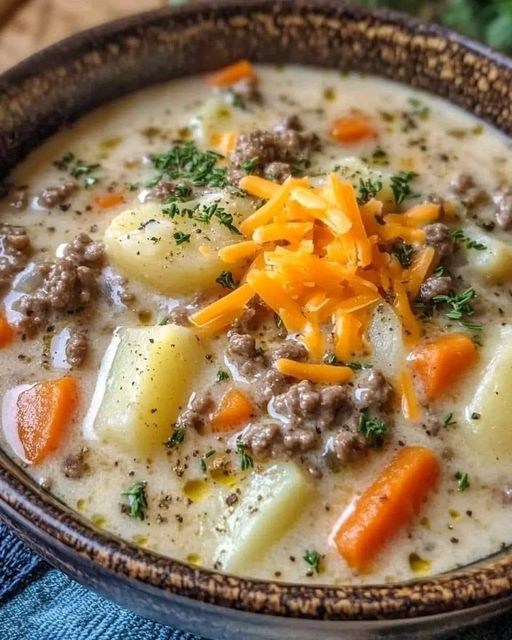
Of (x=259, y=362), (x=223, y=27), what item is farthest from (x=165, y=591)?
(x=223, y=27)

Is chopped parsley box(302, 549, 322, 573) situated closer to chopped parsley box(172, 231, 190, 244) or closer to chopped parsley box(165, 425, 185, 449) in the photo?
chopped parsley box(165, 425, 185, 449)

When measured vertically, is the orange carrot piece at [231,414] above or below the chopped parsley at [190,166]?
below

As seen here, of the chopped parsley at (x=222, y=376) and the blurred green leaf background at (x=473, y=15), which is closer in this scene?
the chopped parsley at (x=222, y=376)

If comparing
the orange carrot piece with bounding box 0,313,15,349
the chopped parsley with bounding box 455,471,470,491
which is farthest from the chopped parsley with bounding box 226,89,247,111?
the chopped parsley with bounding box 455,471,470,491

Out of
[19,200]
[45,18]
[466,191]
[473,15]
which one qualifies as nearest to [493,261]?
[466,191]

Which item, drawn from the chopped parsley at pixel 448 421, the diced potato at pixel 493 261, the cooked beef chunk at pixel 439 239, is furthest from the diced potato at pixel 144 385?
the diced potato at pixel 493 261

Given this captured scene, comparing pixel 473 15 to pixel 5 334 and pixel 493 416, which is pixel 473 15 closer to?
pixel 493 416

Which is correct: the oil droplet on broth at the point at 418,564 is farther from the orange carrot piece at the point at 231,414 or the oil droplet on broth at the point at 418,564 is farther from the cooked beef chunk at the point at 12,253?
the cooked beef chunk at the point at 12,253
